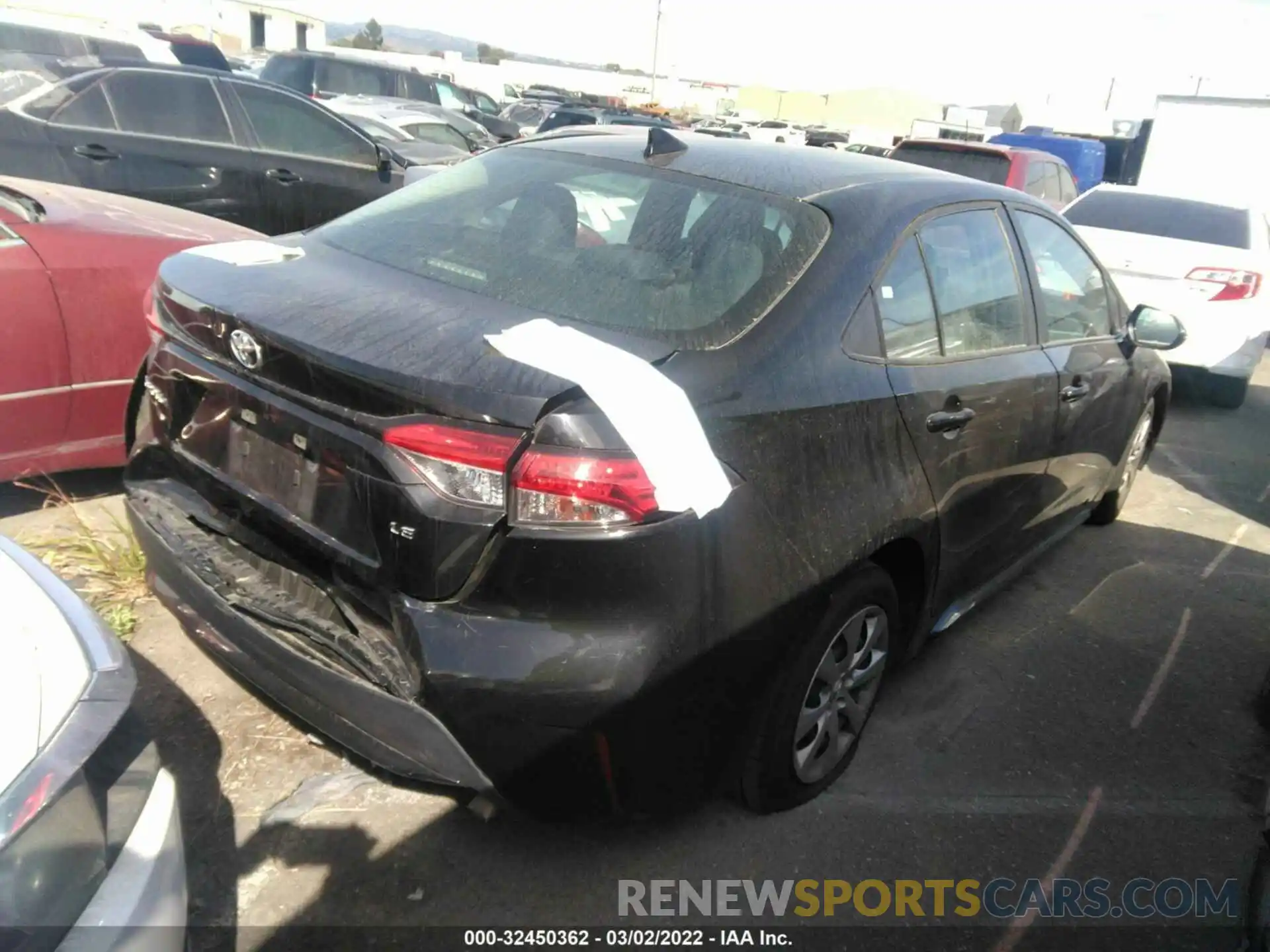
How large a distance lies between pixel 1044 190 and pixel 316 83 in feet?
33.2

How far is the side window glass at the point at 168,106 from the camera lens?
6.42m

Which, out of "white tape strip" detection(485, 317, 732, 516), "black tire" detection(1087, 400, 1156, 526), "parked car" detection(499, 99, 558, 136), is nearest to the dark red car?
"white tape strip" detection(485, 317, 732, 516)

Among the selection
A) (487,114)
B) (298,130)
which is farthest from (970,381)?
(487,114)

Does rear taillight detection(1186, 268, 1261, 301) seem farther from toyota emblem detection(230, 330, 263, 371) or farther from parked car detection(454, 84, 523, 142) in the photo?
parked car detection(454, 84, 523, 142)

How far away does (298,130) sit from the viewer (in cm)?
713

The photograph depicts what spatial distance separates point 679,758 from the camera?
217 centimetres

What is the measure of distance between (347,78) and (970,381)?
14188 millimetres

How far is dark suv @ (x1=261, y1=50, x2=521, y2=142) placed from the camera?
14125mm

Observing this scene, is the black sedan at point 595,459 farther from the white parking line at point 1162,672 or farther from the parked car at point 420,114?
the parked car at point 420,114

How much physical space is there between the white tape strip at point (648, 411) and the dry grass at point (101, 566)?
6.43ft

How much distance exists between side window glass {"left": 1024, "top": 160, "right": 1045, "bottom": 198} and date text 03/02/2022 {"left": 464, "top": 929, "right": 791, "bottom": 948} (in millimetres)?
9141

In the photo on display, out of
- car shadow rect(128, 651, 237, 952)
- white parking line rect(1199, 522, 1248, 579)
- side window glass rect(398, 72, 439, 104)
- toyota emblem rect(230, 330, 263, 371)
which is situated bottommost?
white parking line rect(1199, 522, 1248, 579)

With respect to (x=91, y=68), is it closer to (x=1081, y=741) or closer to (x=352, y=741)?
(x=352, y=741)

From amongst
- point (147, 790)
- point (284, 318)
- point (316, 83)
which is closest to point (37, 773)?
point (147, 790)
